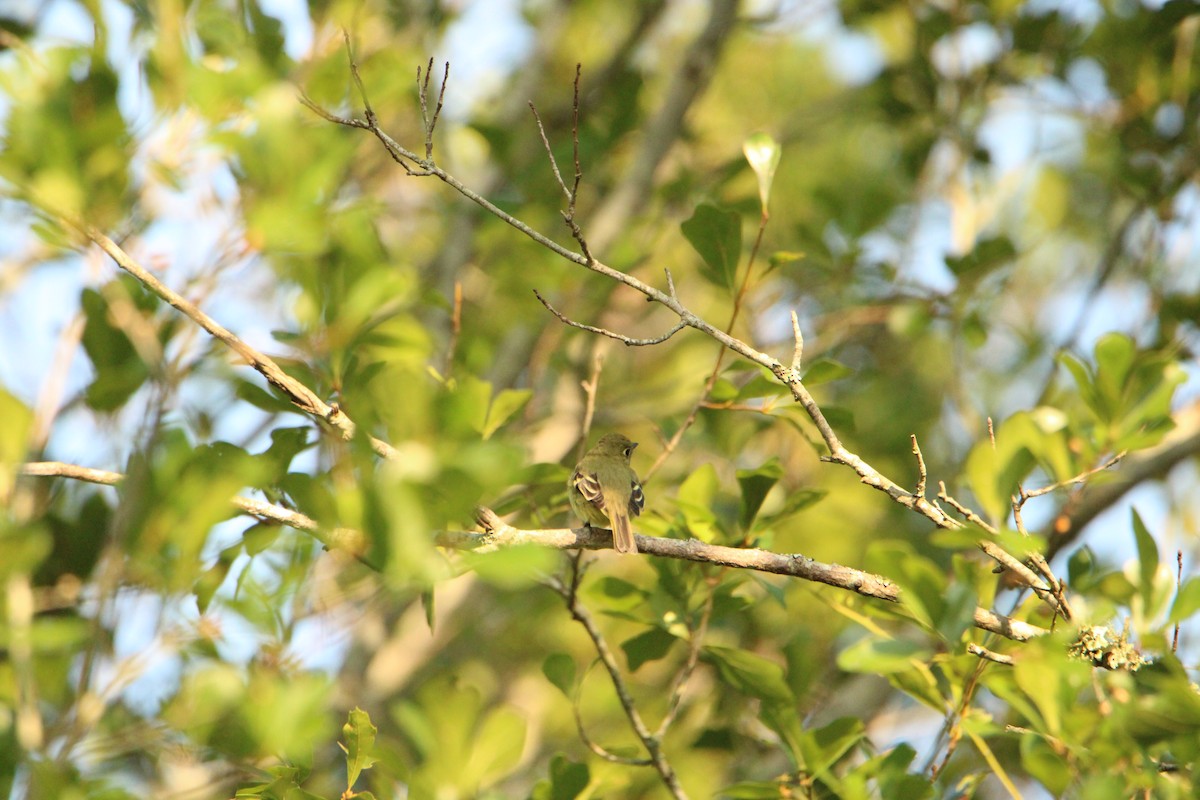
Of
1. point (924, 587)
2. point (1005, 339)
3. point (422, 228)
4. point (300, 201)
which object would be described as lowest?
point (1005, 339)

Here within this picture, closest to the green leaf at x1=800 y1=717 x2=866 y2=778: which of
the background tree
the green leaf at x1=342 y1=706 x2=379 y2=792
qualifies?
the background tree

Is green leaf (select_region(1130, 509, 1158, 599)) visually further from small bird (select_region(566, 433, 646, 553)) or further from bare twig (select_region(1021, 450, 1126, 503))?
small bird (select_region(566, 433, 646, 553))

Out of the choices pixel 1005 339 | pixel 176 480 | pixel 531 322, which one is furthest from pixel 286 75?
pixel 1005 339

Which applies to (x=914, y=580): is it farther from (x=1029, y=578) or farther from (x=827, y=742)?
(x=827, y=742)

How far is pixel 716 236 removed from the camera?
320cm

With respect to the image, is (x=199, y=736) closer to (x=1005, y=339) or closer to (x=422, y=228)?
(x=422, y=228)

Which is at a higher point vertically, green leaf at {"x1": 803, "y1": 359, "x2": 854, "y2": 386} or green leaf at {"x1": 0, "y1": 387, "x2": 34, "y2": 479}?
green leaf at {"x1": 0, "y1": 387, "x2": 34, "y2": 479}

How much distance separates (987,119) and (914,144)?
47 centimetres

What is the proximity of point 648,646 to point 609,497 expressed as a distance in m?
0.79

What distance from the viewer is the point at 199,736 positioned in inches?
104

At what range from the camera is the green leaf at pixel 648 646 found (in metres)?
3.33

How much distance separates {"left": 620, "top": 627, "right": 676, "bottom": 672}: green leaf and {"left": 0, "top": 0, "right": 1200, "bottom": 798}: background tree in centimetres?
1

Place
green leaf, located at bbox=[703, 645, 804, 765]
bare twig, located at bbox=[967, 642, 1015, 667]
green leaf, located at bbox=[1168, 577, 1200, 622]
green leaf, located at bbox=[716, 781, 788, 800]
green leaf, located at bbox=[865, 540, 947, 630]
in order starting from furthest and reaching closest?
green leaf, located at bbox=[703, 645, 804, 765] → green leaf, located at bbox=[716, 781, 788, 800] → bare twig, located at bbox=[967, 642, 1015, 667] → green leaf, located at bbox=[1168, 577, 1200, 622] → green leaf, located at bbox=[865, 540, 947, 630]

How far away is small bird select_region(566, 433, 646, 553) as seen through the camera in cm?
350
